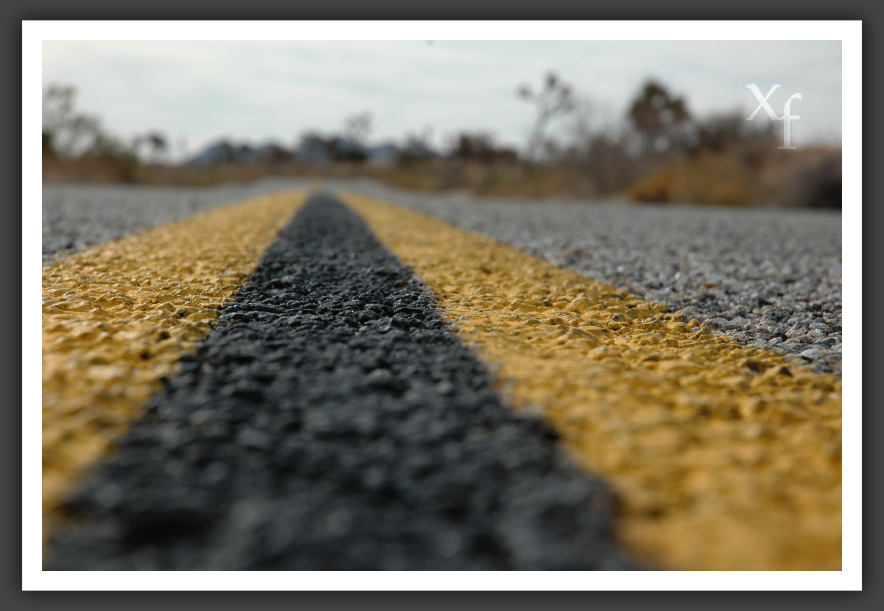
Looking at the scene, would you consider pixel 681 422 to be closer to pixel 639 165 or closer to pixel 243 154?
pixel 639 165

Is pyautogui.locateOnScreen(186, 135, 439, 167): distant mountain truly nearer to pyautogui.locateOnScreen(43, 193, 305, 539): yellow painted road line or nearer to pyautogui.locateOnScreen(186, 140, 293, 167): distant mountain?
pyautogui.locateOnScreen(186, 140, 293, 167): distant mountain

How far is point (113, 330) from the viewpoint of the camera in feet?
7.77

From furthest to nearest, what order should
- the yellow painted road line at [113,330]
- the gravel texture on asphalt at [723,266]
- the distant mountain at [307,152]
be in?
the distant mountain at [307,152] → the gravel texture on asphalt at [723,266] → the yellow painted road line at [113,330]

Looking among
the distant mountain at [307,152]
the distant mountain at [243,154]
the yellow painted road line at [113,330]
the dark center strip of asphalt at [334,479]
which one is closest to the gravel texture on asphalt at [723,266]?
the dark center strip of asphalt at [334,479]

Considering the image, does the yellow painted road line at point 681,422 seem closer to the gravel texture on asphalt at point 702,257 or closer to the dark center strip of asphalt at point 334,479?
the dark center strip of asphalt at point 334,479

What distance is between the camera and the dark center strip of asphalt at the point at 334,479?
50.7 inches

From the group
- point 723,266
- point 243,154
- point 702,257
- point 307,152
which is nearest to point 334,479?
point 723,266

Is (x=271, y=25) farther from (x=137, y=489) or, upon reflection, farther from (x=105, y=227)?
(x=105, y=227)

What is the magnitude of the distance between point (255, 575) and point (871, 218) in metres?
2.65

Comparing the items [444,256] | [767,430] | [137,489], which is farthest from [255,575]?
[444,256]

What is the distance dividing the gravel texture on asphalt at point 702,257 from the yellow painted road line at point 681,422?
39cm

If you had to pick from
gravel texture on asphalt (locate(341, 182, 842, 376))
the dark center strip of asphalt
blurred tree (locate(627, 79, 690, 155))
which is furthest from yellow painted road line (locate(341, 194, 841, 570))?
blurred tree (locate(627, 79, 690, 155))

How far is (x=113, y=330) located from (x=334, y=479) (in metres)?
1.30

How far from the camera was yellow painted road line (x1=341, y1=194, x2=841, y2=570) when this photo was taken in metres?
1.34
